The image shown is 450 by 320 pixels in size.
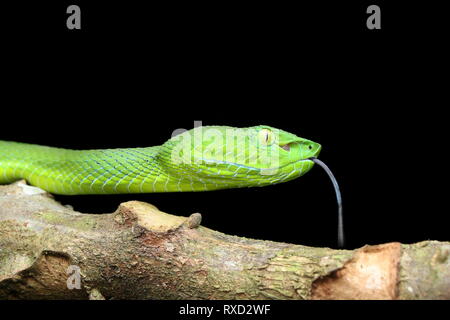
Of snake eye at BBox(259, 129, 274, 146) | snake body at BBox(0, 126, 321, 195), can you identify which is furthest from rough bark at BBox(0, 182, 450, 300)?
snake eye at BBox(259, 129, 274, 146)

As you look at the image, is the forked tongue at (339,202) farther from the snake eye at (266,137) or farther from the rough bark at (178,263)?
the rough bark at (178,263)

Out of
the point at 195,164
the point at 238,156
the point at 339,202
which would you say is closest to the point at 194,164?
the point at 195,164

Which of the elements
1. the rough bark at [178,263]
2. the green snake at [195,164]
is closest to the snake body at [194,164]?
the green snake at [195,164]

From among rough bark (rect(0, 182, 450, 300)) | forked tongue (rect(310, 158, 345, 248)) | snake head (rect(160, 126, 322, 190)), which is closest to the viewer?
rough bark (rect(0, 182, 450, 300))

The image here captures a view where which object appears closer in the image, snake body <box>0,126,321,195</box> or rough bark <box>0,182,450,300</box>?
rough bark <box>0,182,450,300</box>

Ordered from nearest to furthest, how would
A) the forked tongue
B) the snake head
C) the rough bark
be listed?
the rough bark < the forked tongue < the snake head

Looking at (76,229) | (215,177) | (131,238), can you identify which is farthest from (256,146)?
(76,229)

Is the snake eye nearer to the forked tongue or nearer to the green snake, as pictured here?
the green snake

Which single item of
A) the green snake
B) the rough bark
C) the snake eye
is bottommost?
the rough bark
